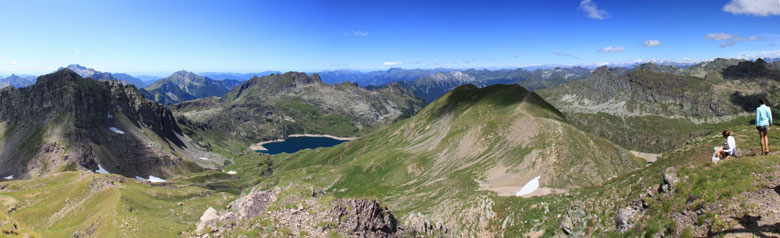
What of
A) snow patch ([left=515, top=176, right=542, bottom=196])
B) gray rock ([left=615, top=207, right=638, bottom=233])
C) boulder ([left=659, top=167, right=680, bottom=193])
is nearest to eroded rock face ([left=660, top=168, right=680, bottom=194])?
boulder ([left=659, top=167, right=680, bottom=193])

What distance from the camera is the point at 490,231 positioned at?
59531 mm

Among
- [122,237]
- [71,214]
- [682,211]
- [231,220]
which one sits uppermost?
[682,211]

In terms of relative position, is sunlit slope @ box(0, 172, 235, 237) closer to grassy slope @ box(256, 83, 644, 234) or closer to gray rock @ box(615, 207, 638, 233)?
grassy slope @ box(256, 83, 644, 234)

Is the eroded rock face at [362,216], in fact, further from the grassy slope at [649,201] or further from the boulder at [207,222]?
the grassy slope at [649,201]

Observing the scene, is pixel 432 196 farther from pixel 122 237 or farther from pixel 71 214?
pixel 71 214

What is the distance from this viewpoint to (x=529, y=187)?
84.6 meters

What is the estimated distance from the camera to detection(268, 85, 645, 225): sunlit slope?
90688 millimetres

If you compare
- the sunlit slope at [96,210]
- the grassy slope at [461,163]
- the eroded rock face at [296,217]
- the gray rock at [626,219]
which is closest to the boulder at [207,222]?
the eroded rock face at [296,217]

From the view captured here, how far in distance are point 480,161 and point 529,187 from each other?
3310cm

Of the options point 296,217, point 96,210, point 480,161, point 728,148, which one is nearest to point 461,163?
point 480,161

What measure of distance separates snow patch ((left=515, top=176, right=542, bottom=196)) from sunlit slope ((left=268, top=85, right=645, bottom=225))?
208 cm

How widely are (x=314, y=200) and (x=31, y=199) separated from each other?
318ft

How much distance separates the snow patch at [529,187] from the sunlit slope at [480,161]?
2.08 m

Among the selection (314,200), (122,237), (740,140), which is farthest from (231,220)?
(740,140)
